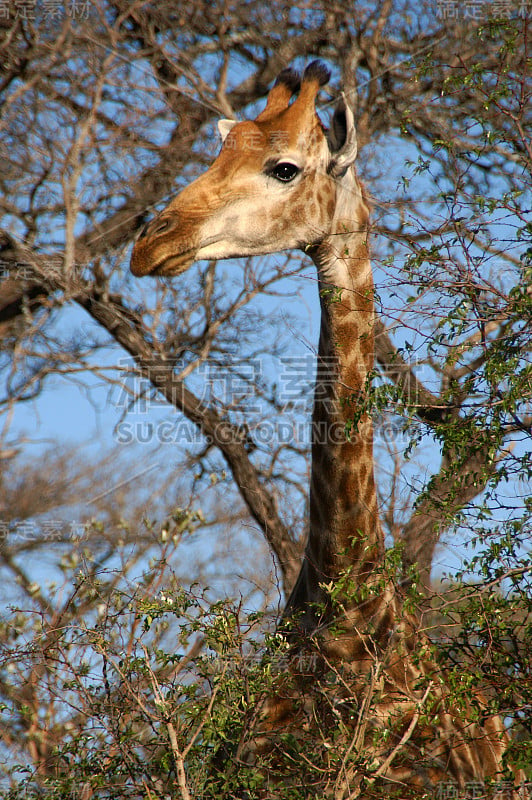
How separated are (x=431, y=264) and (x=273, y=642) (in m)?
1.23

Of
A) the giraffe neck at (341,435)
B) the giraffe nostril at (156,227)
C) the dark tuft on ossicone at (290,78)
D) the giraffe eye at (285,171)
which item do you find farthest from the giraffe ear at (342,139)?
the giraffe nostril at (156,227)

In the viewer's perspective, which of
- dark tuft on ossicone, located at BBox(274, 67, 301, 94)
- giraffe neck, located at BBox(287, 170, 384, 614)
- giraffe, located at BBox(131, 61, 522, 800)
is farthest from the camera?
dark tuft on ossicone, located at BBox(274, 67, 301, 94)

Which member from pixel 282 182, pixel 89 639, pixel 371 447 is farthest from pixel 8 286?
pixel 89 639

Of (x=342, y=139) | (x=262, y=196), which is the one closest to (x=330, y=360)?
(x=262, y=196)

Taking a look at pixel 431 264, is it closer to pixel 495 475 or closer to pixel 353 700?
pixel 495 475

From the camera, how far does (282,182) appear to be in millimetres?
3463

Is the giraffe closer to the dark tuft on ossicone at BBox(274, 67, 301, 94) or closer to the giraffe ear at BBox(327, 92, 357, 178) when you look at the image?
the giraffe ear at BBox(327, 92, 357, 178)

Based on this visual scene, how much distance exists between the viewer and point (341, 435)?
3.19m

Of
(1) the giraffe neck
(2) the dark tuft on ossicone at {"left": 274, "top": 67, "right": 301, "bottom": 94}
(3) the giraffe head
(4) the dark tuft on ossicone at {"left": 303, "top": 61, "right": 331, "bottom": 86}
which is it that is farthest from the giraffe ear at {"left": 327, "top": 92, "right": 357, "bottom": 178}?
(2) the dark tuft on ossicone at {"left": 274, "top": 67, "right": 301, "bottom": 94}

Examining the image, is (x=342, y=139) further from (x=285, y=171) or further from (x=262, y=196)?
(x=262, y=196)

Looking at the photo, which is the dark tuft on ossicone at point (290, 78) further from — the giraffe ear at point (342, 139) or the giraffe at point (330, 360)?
the giraffe ear at point (342, 139)

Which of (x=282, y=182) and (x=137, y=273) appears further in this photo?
(x=282, y=182)

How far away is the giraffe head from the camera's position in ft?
10.5

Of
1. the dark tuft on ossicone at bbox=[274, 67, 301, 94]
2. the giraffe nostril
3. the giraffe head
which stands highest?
the dark tuft on ossicone at bbox=[274, 67, 301, 94]
